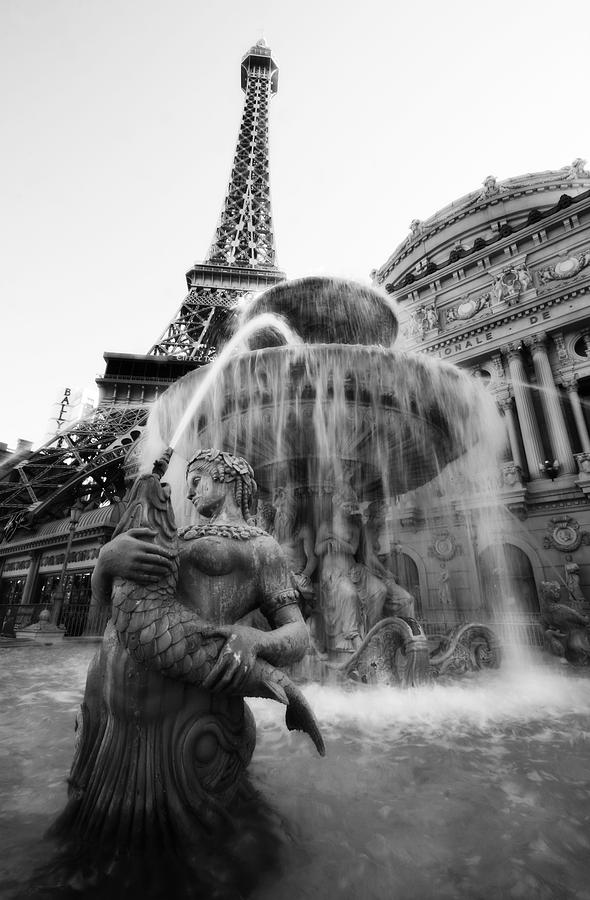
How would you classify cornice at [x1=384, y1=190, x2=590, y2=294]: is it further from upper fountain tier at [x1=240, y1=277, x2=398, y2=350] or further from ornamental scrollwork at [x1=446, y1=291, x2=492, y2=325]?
upper fountain tier at [x1=240, y1=277, x2=398, y2=350]

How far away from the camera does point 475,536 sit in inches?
669

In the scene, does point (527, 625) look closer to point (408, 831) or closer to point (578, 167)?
point (408, 831)

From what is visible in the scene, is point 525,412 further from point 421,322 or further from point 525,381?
point 421,322

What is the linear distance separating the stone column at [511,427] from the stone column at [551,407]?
4.06ft

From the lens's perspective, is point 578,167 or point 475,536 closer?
point 475,536

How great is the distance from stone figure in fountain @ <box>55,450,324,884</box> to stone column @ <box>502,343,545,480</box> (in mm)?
17559

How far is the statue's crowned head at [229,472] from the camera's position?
8.40 feet

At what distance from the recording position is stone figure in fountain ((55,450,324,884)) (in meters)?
1.71

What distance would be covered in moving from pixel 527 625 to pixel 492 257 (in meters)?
18.2

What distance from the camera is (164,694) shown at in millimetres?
1826

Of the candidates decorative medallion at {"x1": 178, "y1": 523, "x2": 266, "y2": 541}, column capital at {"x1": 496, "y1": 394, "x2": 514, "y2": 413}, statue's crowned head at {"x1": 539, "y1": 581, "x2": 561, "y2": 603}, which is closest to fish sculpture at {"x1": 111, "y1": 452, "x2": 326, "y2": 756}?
decorative medallion at {"x1": 178, "y1": 523, "x2": 266, "y2": 541}

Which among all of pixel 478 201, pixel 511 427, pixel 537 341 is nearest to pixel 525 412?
pixel 511 427

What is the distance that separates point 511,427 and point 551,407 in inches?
66.2

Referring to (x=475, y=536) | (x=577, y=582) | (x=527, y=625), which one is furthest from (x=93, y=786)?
(x=475, y=536)
